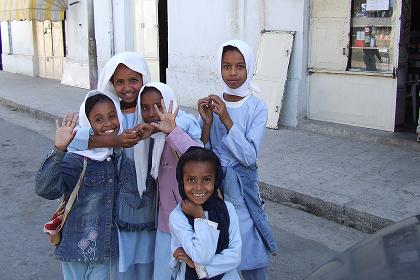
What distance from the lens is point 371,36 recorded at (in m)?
7.54

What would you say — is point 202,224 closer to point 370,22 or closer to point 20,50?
point 370,22

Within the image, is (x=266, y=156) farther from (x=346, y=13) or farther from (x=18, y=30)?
(x=18, y=30)

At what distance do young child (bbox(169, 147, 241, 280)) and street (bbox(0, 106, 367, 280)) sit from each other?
1586 millimetres

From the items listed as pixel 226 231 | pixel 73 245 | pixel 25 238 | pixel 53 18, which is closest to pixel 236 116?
pixel 226 231

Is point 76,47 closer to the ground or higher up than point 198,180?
higher up

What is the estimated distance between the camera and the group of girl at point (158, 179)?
7.89 feet

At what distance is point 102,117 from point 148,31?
1001 cm

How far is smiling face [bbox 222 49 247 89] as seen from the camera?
2.77 meters

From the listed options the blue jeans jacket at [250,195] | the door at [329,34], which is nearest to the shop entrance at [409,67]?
the door at [329,34]

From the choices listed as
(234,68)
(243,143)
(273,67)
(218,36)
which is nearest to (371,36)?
(273,67)

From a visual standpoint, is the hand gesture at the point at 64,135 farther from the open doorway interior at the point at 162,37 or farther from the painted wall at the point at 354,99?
the open doorway interior at the point at 162,37

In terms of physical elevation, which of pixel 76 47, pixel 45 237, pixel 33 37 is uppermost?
pixel 33 37

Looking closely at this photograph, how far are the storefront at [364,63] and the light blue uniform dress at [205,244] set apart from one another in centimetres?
551

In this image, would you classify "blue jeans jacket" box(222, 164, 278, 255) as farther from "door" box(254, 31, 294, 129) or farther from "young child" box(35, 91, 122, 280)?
"door" box(254, 31, 294, 129)
